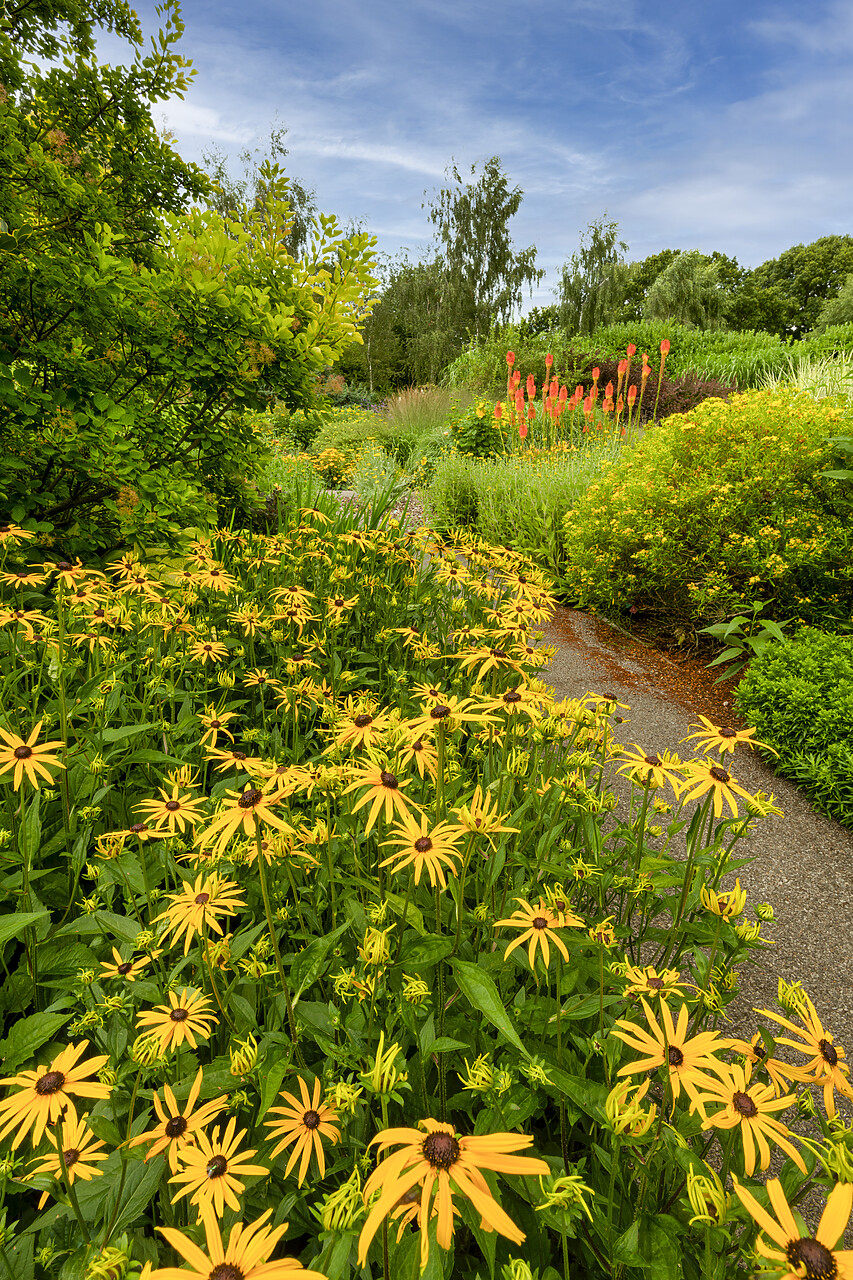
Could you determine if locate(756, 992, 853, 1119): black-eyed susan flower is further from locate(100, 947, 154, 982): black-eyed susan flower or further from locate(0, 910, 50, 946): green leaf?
locate(0, 910, 50, 946): green leaf

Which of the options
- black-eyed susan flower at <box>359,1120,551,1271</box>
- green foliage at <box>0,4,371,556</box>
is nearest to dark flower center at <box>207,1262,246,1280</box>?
black-eyed susan flower at <box>359,1120,551,1271</box>

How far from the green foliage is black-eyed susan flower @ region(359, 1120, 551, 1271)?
2.81m

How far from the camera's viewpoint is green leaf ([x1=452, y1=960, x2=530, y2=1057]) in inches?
36.0

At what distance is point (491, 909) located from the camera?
129 centimetres

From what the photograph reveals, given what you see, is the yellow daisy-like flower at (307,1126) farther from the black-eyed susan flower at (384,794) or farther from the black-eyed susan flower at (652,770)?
the black-eyed susan flower at (652,770)

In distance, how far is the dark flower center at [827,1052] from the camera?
81 centimetres

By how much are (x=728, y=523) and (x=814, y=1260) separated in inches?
177

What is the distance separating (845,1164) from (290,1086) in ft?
2.66

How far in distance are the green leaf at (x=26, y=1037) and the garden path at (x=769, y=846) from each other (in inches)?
71.3

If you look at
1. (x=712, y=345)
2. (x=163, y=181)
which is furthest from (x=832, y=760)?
(x=712, y=345)

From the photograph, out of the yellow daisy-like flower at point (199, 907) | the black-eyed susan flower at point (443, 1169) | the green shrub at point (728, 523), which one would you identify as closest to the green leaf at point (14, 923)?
the yellow daisy-like flower at point (199, 907)

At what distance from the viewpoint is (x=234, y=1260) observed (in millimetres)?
584

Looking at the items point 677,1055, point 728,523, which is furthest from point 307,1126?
point 728,523

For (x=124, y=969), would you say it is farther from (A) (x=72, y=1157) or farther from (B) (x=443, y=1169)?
(B) (x=443, y=1169)
